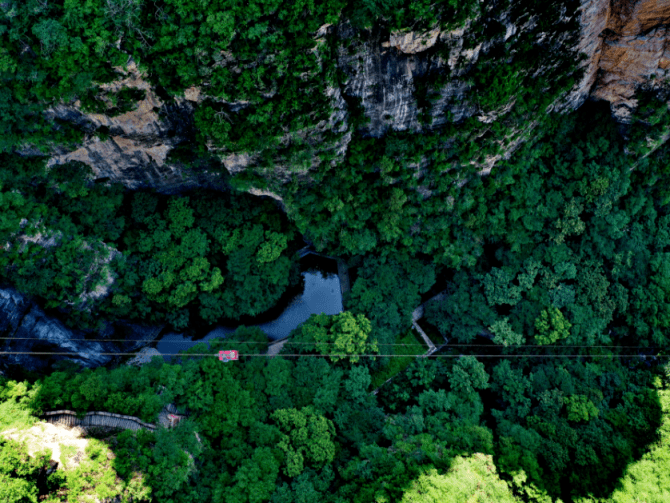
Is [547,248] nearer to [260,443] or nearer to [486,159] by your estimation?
[486,159]

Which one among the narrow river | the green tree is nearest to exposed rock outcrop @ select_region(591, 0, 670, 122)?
the green tree

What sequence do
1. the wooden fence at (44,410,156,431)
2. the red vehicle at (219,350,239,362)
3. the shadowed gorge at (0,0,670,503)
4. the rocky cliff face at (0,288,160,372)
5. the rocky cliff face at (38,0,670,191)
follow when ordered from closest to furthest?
1. the shadowed gorge at (0,0,670,503)
2. the wooden fence at (44,410,156,431)
3. the rocky cliff face at (38,0,670,191)
4. the rocky cliff face at (0,288,160,372)
5. the red vehicle at (219,350,239,362)

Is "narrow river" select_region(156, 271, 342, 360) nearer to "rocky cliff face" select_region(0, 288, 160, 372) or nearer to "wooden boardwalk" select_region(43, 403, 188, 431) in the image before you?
"rocky cliff face" select_region(0, 288, 160, 372)

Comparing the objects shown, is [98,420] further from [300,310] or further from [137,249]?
[300,310]

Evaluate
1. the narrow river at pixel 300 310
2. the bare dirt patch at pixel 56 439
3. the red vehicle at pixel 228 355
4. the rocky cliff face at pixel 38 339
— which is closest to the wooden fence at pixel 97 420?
the bare dirt patch at pixel 56 439

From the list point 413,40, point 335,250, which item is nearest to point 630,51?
point 413,40

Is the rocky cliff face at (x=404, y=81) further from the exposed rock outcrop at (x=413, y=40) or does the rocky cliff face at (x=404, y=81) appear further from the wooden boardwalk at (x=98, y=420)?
the wooden boardwalk at (x=98, y=420)
